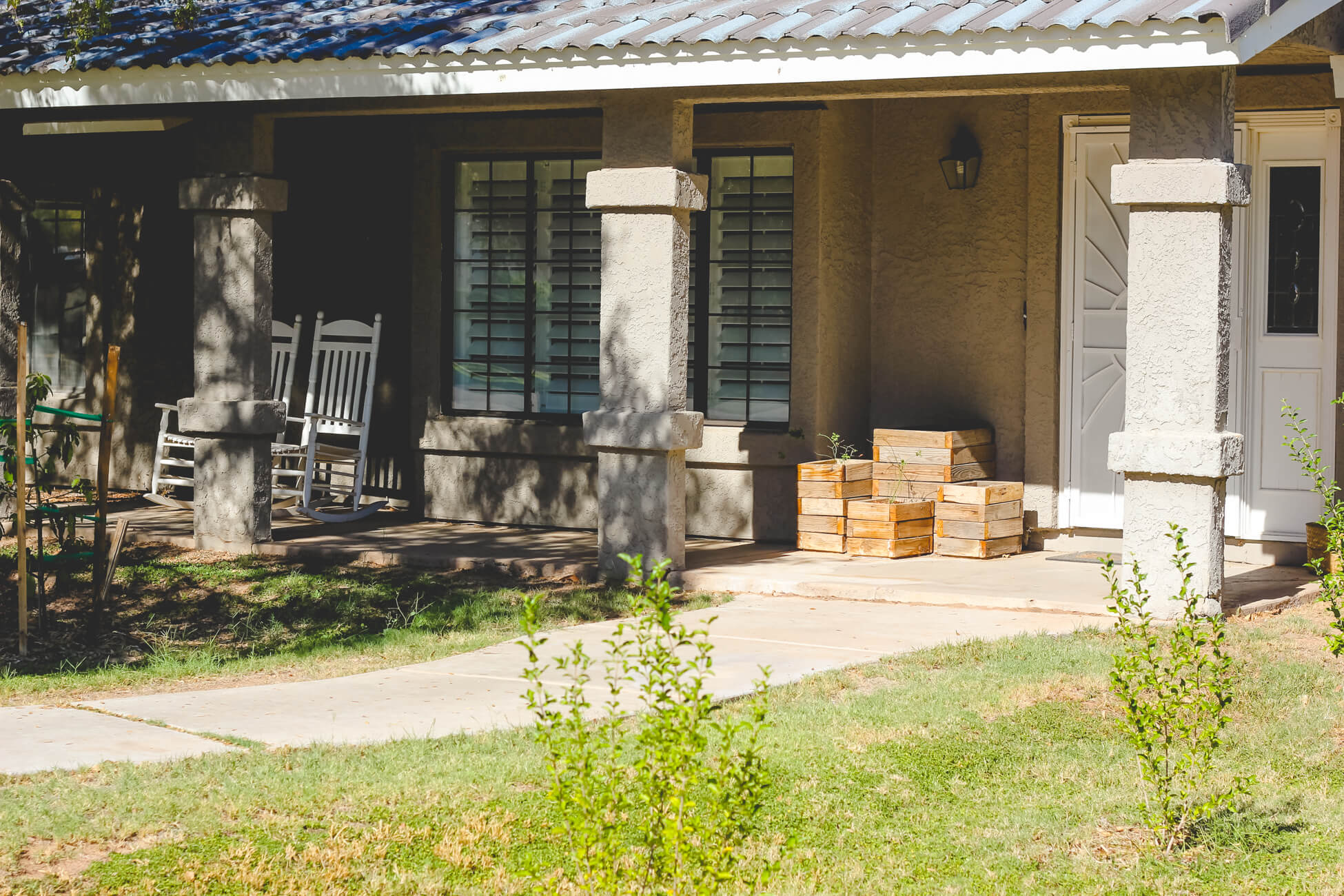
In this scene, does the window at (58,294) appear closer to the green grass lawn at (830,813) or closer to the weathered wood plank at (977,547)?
the weathered wood plank at (977,547)

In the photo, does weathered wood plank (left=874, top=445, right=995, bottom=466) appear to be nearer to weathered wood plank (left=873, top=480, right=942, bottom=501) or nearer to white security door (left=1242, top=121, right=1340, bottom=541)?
weathered wood plank (left=873, top=480, right=942, bottom=501)

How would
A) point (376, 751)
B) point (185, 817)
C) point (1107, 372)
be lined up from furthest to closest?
point (1107, 372) → point (376, 751) → point (185, 817)

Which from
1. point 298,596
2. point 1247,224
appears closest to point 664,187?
point 298,596

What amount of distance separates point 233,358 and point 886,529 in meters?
4.08

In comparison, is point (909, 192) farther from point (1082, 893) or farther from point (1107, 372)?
point (1082, 893)

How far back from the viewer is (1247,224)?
9352mm

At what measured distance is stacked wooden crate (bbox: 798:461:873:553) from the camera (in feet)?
32.0

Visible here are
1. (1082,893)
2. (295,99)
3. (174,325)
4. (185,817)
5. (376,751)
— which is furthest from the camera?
(174,325)

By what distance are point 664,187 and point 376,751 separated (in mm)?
4107

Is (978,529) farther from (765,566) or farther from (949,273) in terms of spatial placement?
(949,273)

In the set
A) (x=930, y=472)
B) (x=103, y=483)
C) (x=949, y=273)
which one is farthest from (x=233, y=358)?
(x=949, y=273)

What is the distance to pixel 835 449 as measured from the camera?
33.4 ft

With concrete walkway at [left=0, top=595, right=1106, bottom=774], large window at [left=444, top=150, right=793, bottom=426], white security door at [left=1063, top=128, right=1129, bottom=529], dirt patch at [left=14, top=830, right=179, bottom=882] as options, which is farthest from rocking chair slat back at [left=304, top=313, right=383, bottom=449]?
dirt patch at [left=14, top=830, right=179, bottom=882]

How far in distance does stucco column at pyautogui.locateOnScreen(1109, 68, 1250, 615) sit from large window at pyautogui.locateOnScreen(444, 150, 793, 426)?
3234 mm
